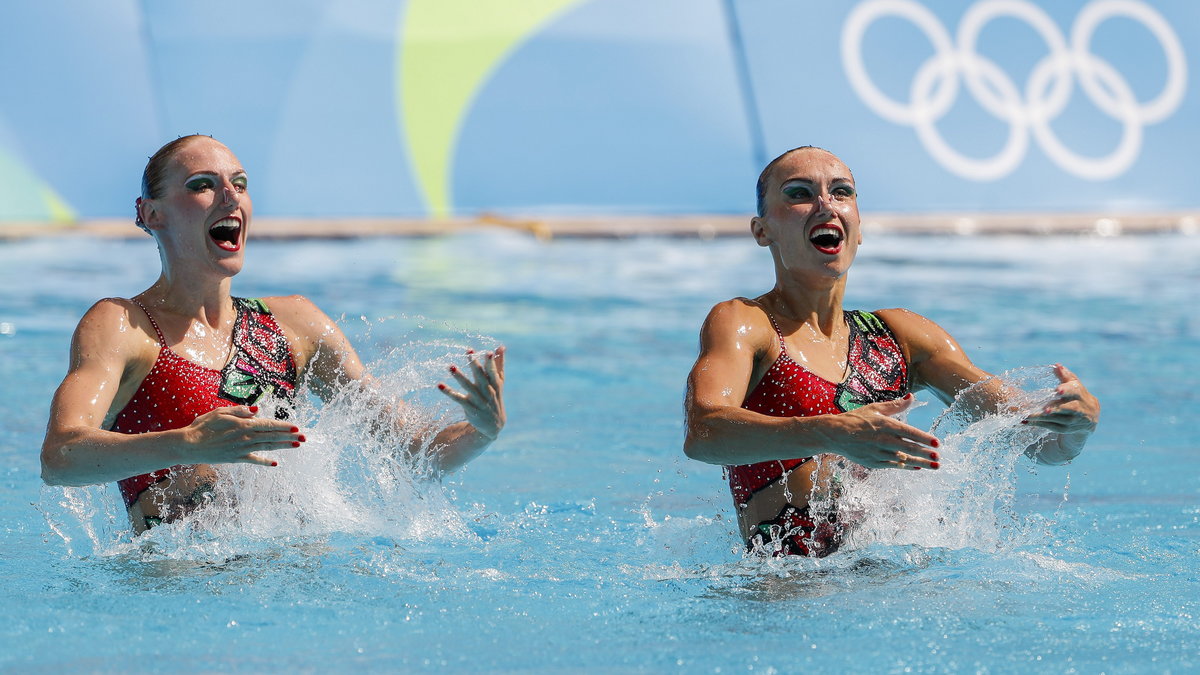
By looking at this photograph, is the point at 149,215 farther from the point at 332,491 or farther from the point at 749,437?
the point at 749,437

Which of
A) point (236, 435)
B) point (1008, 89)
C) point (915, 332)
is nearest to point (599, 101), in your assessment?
point (1008, 89)

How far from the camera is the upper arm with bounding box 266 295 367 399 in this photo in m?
3.81

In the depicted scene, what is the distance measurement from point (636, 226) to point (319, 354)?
7.47 meters

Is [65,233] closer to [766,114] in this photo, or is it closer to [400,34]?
[400,34]

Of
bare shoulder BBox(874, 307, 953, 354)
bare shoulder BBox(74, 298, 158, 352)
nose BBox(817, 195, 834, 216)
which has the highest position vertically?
nose BBox(817, 195, 834, 216)

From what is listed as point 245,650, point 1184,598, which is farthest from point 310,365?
point 1184,598

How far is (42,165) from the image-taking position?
34.2 ft

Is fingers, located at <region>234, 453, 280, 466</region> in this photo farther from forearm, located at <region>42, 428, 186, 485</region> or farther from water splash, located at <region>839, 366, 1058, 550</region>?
water splash, located at <region>839, 366, 1058, 550</region>

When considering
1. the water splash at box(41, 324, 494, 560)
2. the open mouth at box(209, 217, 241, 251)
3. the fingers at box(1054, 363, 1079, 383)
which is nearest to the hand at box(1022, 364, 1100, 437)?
the fingers at box(1054, 363, 1079, 383)

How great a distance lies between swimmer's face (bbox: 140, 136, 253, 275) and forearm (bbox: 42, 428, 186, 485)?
615 mm

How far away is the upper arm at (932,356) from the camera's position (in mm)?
3596

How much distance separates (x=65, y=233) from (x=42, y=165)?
1.96 ft

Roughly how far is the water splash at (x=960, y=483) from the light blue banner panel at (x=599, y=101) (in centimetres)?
779

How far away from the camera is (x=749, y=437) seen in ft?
9.86
